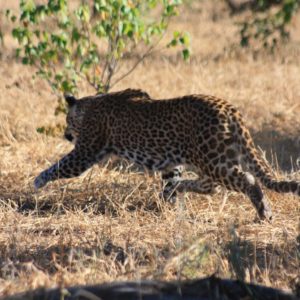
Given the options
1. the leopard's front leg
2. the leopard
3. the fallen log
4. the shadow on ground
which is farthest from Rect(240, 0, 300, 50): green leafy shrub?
the fallen log

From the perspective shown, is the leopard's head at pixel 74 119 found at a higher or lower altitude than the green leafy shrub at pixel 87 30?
lower

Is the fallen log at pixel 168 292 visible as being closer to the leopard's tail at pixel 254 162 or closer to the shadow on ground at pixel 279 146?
the leopard's tail at pixel 254 162

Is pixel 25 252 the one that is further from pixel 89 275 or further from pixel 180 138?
pixel 180 138

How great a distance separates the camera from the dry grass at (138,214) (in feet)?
16.5

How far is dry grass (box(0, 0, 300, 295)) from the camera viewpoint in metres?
5.04

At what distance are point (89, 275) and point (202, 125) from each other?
2.28m

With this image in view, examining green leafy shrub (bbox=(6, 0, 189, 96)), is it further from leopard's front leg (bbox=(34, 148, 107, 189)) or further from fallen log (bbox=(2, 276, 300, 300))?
fallen log (bbox=(2, 276, 300, 300))

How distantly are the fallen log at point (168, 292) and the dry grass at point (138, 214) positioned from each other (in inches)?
13.4

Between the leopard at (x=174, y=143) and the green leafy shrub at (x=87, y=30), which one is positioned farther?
the green leafy shrub at (x=87, y=30)

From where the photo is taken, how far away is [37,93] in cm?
1152

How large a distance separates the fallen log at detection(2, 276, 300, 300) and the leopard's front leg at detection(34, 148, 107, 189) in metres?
3.50

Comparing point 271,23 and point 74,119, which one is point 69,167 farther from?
point 271,23

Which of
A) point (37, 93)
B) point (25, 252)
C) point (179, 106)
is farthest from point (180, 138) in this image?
point (37, 93)

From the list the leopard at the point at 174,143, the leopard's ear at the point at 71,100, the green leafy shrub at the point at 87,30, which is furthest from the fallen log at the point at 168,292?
the green leafy shrub at the point at 87,30
